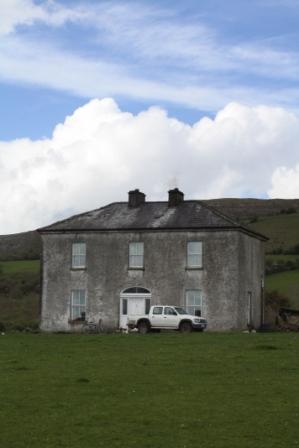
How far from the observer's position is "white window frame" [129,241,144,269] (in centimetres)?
5075

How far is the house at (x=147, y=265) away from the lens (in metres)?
49.2

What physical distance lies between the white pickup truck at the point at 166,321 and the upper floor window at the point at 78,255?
24.8 feet

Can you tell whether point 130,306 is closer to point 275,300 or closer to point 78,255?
point 78,255

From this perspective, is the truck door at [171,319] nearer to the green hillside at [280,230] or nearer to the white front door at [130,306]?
the white front door at [130,306]

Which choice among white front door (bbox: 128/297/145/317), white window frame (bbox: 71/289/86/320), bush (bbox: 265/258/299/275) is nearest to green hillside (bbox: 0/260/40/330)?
white window frame (bbox: 71/289/86/320)

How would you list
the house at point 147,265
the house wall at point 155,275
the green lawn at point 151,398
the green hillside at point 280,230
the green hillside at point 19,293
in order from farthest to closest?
the green hillside at point 280,230 < the green hillside at point 19,293 < the house at point 147,265 < the house wall at point 155,275 < the green lawn at point 151,398

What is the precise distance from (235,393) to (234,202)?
114 meters

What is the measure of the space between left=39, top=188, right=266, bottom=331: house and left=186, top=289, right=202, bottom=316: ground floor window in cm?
6

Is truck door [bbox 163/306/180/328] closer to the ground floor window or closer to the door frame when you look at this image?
the ground floor window

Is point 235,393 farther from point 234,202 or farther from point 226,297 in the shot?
point 234,202

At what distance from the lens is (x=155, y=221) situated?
5109 centimetres

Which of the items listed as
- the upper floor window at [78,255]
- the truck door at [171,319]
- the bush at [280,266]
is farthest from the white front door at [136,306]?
the bush at [280,266]

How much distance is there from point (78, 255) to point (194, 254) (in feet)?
23.5

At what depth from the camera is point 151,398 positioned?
18172mm
